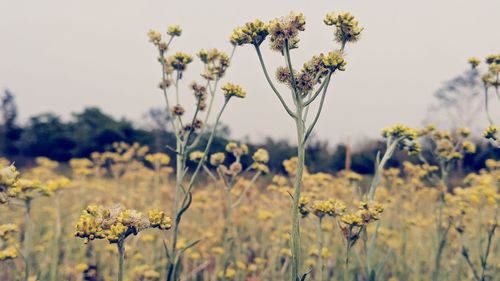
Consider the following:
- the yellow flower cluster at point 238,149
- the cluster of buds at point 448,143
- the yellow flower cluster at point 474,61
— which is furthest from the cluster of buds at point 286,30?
the yellow flower cluster at point 474,61

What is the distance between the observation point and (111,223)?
1.98 meters

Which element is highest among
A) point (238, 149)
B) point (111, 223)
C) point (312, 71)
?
point (312, 71)

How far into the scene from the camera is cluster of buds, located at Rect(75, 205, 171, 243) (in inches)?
75.5

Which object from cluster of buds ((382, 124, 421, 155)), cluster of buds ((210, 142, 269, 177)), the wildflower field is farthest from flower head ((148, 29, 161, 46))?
cluster of buds ((382, 124, 421, 155))

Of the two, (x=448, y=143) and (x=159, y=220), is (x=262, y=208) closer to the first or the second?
(x=448, y=143)

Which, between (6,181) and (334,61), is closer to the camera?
(6,181)

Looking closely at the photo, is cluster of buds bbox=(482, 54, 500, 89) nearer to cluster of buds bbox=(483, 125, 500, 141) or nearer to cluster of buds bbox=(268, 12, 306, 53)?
cluster of buds bbox=(483, 125, 500, 141)

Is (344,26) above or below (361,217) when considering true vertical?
above

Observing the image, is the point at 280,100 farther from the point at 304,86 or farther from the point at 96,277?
the point at 96,277

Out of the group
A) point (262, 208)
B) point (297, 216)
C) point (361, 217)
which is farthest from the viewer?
point (262, 208)

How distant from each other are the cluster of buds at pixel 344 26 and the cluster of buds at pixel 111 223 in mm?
1296

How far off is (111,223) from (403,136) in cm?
198

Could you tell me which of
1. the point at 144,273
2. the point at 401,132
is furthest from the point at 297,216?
the point at 144,273

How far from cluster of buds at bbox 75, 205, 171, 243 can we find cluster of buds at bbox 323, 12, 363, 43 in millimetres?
1296
